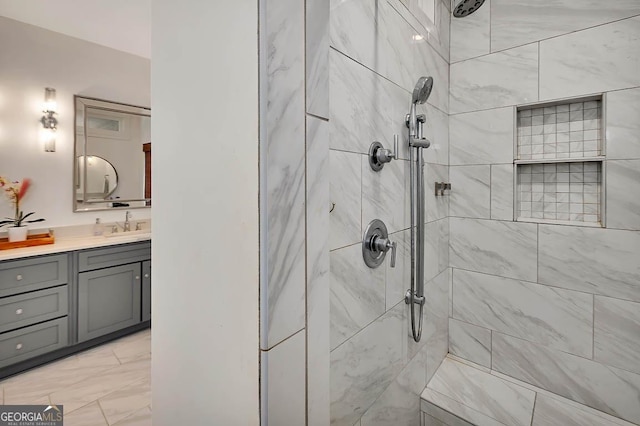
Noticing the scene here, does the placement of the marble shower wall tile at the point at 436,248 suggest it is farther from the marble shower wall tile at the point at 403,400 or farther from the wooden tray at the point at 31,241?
the wooden tray at the point at 31,241

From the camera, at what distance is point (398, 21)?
4.14 ft

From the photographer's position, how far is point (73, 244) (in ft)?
7.89

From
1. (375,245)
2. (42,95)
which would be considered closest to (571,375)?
(375,245)

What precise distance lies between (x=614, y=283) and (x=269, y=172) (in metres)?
1.73

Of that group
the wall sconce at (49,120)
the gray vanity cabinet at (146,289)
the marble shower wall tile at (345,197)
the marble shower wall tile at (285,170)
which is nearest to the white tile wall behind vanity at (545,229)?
the marble shower wall tile at (345,197)

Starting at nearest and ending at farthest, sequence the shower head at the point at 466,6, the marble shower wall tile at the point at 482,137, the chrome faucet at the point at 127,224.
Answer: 1. the shower head at the point at 466,6
2. the marble shower wall tile at the point at 482,137
3. the chrome faucet at the point at 127,224

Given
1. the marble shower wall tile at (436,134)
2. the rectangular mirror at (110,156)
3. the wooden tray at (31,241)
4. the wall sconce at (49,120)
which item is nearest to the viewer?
the marble shower wall tile at (436,134)

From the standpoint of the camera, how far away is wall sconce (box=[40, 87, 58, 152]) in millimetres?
2514

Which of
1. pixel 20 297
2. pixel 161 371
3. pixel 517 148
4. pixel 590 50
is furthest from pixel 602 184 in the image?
pixel 20 297

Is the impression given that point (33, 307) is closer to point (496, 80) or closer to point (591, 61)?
point (496, 80)

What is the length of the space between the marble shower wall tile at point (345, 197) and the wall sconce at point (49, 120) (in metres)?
2.84

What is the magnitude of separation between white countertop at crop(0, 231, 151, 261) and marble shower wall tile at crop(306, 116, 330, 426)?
2408 mm

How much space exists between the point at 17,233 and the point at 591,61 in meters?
3.73

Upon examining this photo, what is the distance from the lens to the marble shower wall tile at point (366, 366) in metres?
0.95
